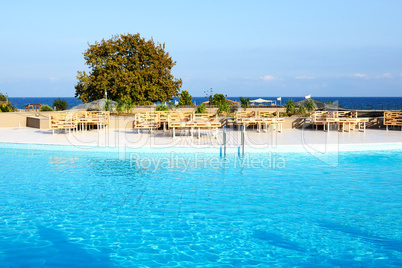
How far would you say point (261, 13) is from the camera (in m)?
30.8

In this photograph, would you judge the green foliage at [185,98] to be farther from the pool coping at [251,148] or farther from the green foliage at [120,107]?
the pool coping at [251,148]

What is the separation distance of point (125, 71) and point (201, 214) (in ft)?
84.0

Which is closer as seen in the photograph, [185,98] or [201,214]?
[201,214]

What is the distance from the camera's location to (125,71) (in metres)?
29.6

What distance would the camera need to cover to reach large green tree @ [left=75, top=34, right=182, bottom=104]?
2903 centimetres

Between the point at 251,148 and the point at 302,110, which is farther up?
the point at 302,110

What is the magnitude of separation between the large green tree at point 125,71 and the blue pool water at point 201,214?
20.8m

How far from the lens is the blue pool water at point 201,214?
13.8 ft

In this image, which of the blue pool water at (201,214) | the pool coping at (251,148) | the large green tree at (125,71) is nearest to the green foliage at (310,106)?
the pool coping at (251,148)

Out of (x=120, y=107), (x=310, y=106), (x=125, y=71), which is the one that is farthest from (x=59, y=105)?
(x=310, y=106)

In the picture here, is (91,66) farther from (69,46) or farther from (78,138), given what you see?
(78,138)

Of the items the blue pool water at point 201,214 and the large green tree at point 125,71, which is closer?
the blue pool water at point 201,214

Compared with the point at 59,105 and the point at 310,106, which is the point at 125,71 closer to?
the point at 59,105

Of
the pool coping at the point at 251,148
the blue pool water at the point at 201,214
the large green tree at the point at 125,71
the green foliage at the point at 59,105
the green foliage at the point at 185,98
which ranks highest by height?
the large green tree at the point at 125,71
